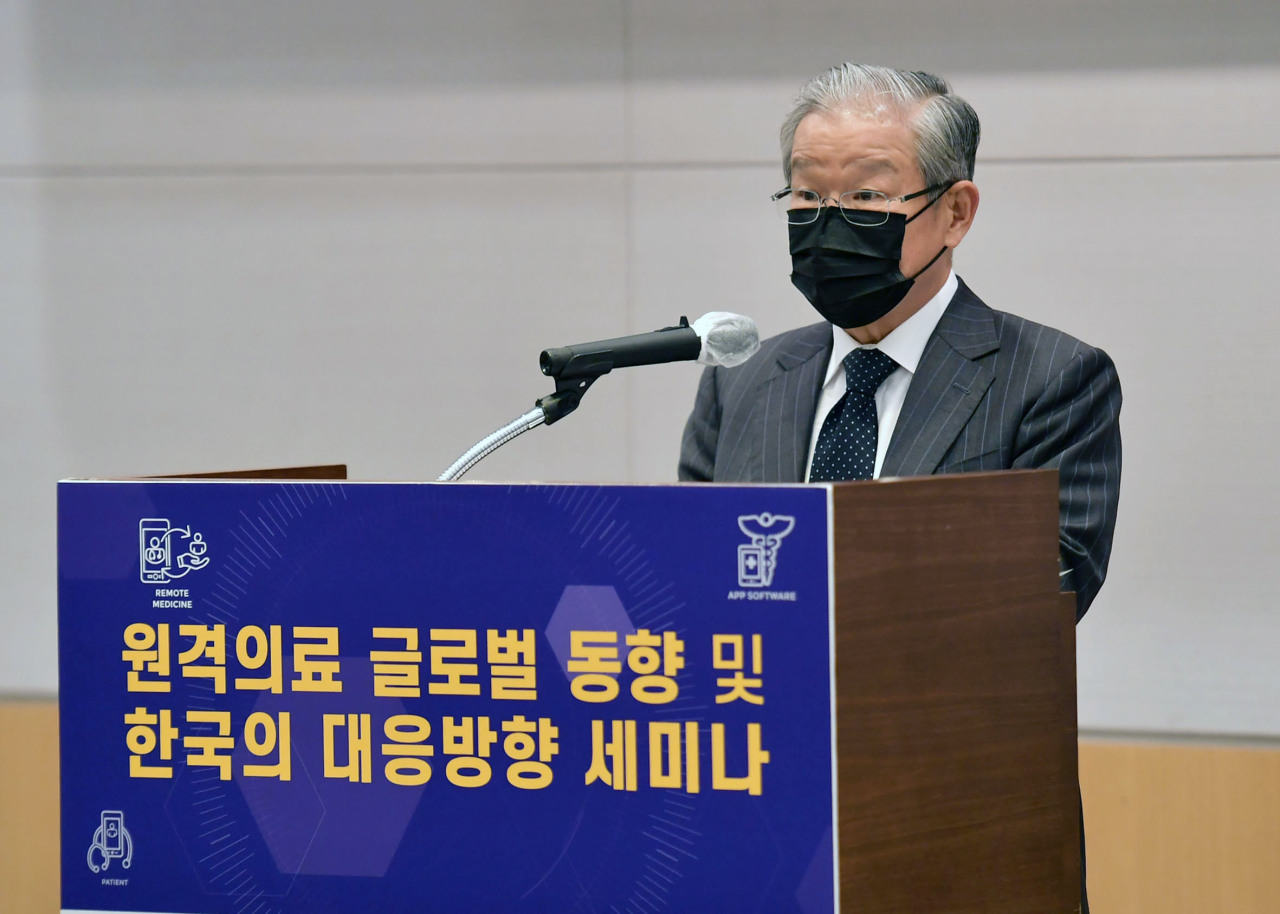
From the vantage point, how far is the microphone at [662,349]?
1.21m

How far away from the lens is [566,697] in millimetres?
1070


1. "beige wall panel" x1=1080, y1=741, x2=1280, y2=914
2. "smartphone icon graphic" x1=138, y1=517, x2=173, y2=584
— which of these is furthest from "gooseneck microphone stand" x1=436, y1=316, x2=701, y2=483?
"beige wall panel" x1=1080, y1=741, x2=1280, y2=914

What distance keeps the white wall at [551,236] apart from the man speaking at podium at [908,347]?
4.85 ft

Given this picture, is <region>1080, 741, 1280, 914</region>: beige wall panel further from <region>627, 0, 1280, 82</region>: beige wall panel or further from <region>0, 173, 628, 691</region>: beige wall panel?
<region>627, 0, 1280, 82</region>: beige wall panel

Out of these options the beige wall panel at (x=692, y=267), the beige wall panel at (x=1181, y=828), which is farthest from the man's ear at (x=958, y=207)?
the beige wall panel at (x=1181, y=828)

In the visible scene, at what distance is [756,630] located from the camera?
3.37 ft

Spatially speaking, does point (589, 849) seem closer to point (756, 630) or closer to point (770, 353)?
point (756, 630)

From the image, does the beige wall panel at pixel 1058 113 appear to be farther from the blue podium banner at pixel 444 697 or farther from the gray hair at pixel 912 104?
the blue podium banner at pixel 444 697

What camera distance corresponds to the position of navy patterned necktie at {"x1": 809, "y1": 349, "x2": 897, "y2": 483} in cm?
158

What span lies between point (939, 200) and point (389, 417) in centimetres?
198

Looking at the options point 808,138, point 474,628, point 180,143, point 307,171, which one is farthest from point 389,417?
point 474,628

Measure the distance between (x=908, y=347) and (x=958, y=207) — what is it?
20 cm

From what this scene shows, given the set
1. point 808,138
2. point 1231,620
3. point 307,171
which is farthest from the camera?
point 307,171

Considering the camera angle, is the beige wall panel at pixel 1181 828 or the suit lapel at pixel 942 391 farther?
the beige wall panel at pixel 1181 828
